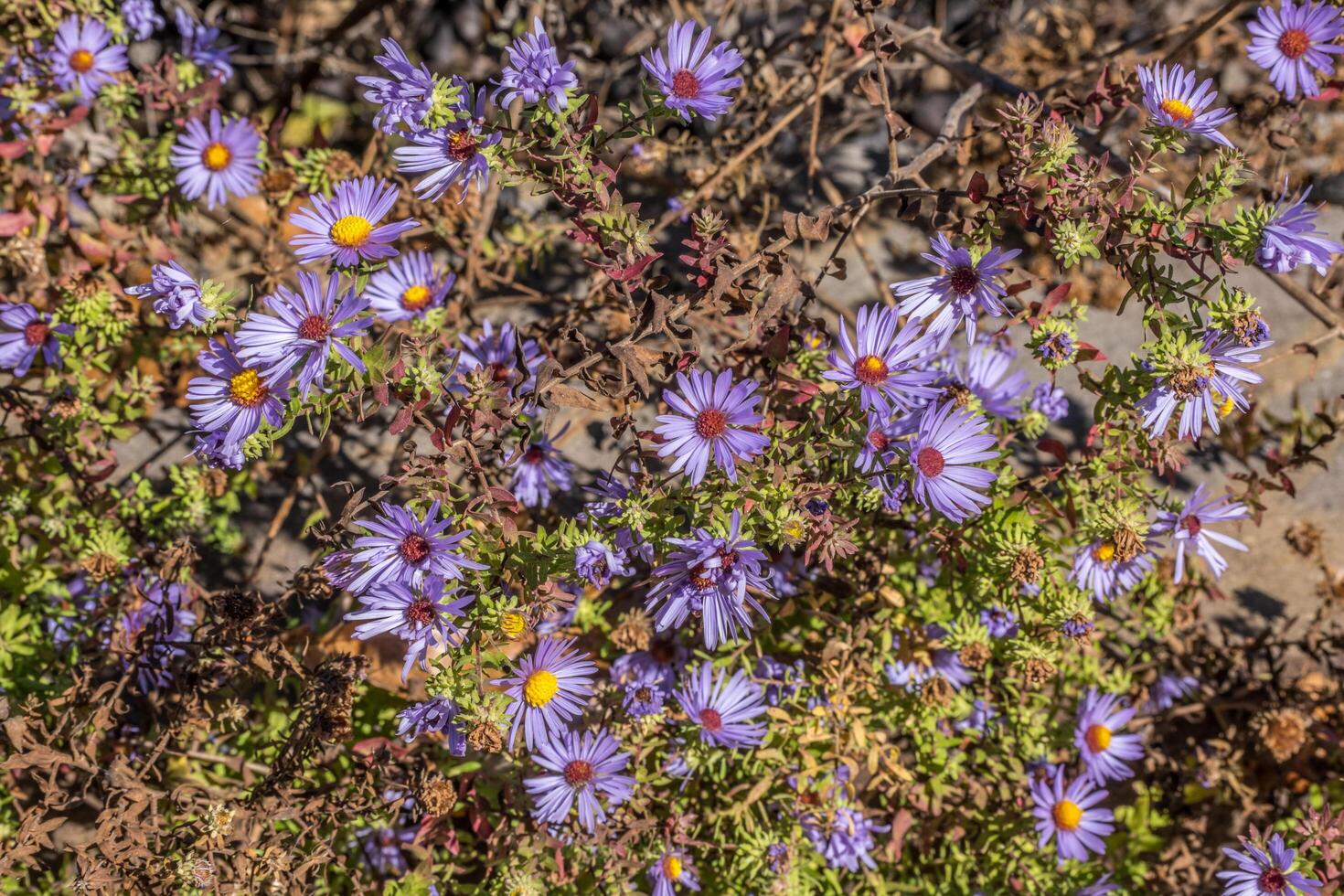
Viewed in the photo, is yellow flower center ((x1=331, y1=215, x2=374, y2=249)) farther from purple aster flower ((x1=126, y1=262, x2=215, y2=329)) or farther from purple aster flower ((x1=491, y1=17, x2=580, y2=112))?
purple aster flower ((x1=491, y1=17, x2=580, y2=112))

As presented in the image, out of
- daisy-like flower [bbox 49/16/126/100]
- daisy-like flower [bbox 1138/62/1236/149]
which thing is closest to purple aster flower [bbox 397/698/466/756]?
daisy-like flower [bbox 1138/62/1236/149]

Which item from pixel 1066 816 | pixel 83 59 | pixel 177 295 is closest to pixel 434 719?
pixel 177 295

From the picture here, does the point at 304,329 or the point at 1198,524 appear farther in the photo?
the point at 1198,524

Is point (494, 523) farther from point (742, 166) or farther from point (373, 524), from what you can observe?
point (742, 166)

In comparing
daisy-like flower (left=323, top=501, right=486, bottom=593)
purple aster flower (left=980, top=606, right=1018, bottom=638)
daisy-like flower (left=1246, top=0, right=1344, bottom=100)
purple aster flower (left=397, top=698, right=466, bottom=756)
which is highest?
daisy-like flower (left=1246, top=0, right=1344, bottom=100)

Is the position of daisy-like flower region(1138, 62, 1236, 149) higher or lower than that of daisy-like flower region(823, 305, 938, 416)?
higher

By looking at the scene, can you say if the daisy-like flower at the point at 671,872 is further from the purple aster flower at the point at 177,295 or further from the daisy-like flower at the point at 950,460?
the purple aster flower at the point at 177,295

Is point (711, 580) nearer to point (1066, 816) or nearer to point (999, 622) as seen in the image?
point (999, 622)

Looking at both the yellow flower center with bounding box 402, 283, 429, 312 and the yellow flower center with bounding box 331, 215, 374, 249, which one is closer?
the yellow flower center with bounding box 331, 215, 374, 249
